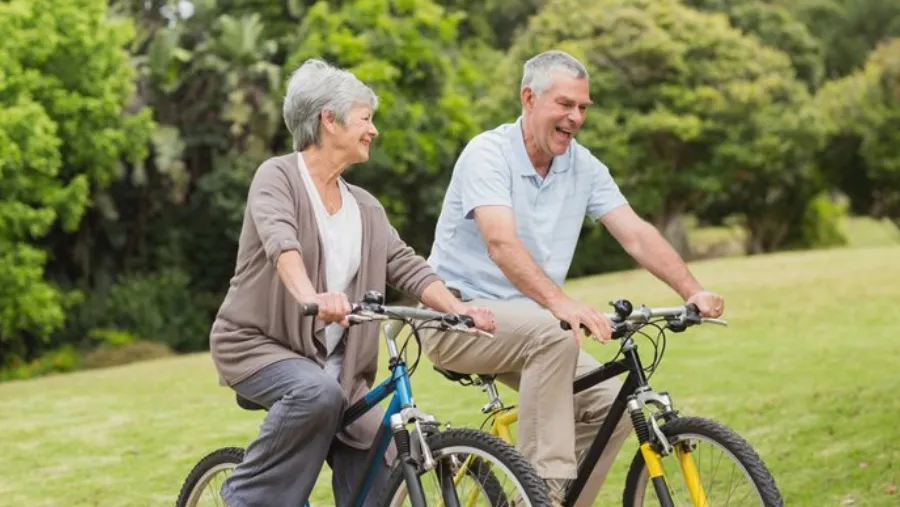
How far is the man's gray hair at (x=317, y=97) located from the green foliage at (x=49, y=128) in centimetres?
2373

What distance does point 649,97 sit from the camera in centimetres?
4394

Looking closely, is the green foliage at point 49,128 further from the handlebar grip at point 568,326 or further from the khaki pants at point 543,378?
the handlebar grip at point 568,326

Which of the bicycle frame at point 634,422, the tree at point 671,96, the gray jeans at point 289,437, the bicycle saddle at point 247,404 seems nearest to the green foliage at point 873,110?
the tree at point 671,96

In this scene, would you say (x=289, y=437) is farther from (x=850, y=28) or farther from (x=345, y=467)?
(x=850, y=28)

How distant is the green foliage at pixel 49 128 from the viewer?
29.6 m

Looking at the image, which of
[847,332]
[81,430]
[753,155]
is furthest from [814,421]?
[753,155]

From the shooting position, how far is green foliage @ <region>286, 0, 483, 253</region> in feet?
128

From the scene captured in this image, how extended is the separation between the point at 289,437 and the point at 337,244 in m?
0.62

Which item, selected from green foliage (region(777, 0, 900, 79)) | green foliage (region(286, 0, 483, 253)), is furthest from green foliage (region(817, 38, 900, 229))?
green foliage (region(286, 0, 483, 253))

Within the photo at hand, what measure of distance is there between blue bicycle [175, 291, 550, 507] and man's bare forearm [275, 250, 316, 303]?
0.13 m

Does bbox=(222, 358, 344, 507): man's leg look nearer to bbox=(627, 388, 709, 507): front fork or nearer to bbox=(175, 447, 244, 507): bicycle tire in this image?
bbox=(175, 447, 244, 507): bicycle tire

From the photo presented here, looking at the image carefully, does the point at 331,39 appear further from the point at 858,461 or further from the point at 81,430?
the point at 858,461

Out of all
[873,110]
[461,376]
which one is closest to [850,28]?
[873,110]

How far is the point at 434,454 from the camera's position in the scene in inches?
189
